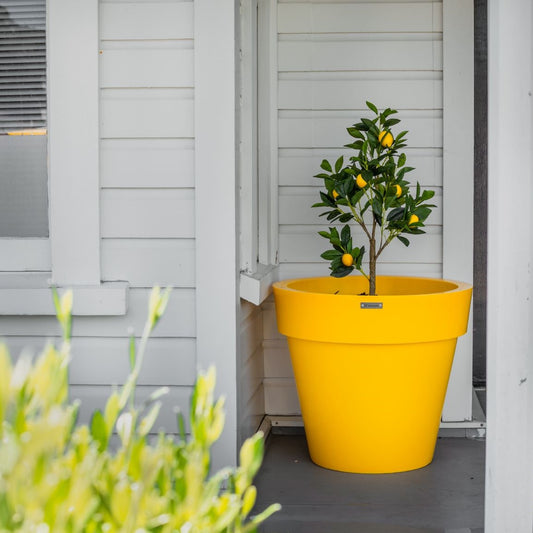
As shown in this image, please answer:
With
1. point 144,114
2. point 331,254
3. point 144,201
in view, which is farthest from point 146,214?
point 331,254

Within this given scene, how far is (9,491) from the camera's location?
0.71 metres

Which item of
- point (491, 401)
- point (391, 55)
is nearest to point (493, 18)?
point (491, 401)

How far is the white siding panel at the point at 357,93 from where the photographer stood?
2.96 metres

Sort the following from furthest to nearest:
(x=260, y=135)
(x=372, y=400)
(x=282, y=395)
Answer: (x=282, y=395) < (x=260, y=135) < (x=372, y=400)

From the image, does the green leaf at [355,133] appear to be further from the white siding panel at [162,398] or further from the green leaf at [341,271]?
the white siding panel at [162,398]

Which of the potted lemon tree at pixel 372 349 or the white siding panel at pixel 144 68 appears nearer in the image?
the white siding panel at pixel 144 68

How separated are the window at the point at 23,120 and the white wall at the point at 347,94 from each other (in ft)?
3.18

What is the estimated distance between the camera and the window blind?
2.33 meters

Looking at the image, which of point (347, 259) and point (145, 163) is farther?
point (347, 259)

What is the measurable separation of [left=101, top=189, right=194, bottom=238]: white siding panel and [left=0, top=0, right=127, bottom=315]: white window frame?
4 cm

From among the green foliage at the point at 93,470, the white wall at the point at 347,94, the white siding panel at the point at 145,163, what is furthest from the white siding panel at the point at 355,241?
the green foliage at the point at 93,470

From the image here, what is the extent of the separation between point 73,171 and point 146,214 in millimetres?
237

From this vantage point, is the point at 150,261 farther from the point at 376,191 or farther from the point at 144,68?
the point at 376,191

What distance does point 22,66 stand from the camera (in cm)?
233
